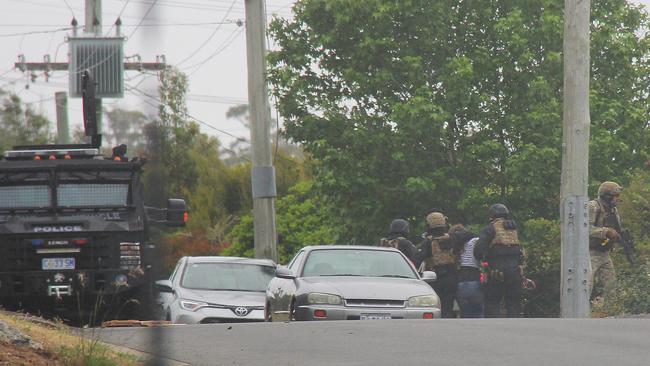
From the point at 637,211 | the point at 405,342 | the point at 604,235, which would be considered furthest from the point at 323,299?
the point at 637,211

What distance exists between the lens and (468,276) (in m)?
18.2

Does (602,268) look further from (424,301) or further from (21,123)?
(21,123)

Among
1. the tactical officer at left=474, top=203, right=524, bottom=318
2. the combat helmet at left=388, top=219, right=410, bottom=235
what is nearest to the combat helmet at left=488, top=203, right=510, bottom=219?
the tactical officer at left=474, top=203, right=524, bottom=318

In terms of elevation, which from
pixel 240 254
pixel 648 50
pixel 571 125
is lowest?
pixel 240 254

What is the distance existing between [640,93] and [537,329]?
16.5 meters

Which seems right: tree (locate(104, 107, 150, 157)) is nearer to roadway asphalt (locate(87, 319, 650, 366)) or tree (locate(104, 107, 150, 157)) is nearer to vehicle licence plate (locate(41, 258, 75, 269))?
roadway asphalt (locate(87, 319, 650, 366))

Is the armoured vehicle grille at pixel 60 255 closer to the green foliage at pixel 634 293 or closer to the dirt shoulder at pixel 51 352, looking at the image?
the green foliage at pixel 634 293

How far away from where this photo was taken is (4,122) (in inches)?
2621

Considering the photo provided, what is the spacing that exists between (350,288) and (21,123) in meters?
58.1

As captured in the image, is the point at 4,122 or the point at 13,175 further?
the point at 4,122

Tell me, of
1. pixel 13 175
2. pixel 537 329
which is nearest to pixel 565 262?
pixel 537 329

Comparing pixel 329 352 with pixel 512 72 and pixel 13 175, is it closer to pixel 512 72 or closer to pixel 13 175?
pixel 13 175

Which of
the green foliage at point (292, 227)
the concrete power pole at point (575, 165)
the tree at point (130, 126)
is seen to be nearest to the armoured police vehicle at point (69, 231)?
the concrete power pole at point (575, 165)

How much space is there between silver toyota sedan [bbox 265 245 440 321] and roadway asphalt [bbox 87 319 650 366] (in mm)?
872
